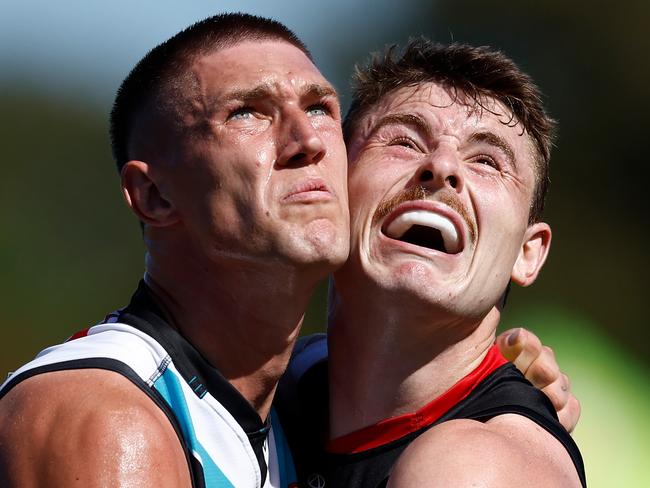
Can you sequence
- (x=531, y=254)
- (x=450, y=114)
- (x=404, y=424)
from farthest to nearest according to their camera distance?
(x=531, y=254) → (x=450, y=114) → (x=404, y=424)

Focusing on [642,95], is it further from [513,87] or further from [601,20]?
[513,87]

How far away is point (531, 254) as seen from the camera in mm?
4574

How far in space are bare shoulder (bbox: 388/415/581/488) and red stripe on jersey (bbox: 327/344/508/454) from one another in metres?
0.45

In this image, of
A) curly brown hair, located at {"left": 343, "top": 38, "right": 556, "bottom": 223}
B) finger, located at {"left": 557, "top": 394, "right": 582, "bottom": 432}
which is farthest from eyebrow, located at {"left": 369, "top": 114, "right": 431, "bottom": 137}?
finger, located at {"left": 557, "top": 394, "right": 582, "bottom": 432}

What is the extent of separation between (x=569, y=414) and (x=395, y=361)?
1.04m

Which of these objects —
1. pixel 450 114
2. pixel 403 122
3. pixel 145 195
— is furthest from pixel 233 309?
pixel 450 114

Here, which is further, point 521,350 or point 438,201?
point 521,350

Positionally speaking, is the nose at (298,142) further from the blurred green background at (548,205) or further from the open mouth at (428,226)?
the blurred green background at (548,205)

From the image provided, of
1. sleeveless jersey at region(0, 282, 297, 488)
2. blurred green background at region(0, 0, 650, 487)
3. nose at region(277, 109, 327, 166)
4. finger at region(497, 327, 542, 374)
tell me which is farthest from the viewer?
blurred green background at region(0, 0, 650, 487)

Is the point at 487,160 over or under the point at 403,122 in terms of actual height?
under

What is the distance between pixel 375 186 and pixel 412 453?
1135 millimetres

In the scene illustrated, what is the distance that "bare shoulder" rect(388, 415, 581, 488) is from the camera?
3318 millimetres

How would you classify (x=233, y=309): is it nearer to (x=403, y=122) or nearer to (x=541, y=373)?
(x=403, y=122)

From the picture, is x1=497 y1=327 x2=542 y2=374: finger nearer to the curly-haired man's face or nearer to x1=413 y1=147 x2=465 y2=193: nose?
the curly-haired man's face
